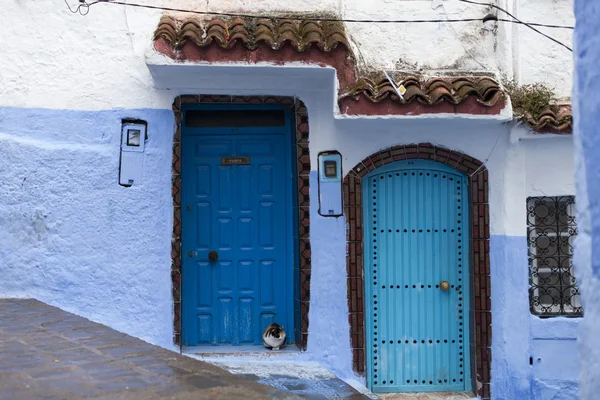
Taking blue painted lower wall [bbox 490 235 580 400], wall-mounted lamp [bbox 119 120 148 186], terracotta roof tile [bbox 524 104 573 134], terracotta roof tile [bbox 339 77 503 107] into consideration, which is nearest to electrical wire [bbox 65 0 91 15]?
wall-mounted lamp [bbox 119 120 148 186]

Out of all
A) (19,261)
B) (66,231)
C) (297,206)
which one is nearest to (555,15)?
(297,206)

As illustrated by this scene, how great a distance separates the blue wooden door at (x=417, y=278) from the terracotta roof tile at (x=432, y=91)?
32.1 inches

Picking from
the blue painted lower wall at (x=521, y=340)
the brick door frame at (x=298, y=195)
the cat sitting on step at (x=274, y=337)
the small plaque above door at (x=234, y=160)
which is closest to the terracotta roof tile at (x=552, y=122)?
the blue painted lower wall at (x=521, y=340)

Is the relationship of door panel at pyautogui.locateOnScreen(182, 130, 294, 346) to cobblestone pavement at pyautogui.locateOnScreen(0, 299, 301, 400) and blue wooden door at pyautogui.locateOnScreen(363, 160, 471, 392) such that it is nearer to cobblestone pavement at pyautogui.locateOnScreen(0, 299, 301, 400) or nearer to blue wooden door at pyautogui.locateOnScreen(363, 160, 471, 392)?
blue wooden door at pyautogui.locateOnScreen(363, 160, 471, 392)

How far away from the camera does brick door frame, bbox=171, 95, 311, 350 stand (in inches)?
288

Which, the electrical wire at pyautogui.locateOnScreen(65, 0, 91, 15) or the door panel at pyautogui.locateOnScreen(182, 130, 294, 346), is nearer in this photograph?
the electrical wire at pyautogui.locateOnScreen(65, 0, 91, 15)

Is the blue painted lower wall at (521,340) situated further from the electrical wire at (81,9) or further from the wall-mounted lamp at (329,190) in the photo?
the electrical wire at (81,9)

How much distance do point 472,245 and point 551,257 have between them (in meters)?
0.79

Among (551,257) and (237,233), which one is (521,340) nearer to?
(551,257)

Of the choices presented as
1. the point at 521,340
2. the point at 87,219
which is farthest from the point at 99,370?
the point at 521,340

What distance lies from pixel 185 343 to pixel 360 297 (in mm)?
1759

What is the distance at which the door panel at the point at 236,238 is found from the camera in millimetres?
7652

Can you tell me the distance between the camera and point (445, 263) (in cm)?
763

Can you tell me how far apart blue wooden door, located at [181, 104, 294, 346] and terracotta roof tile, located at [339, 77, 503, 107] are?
107cm
